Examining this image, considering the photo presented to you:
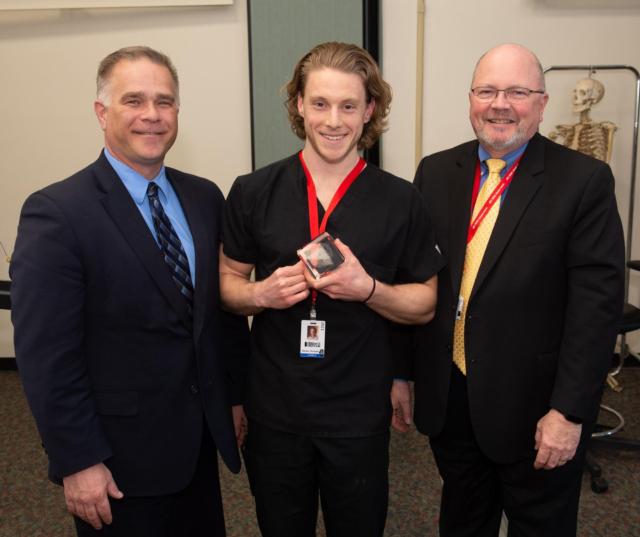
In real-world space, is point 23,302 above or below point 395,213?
below

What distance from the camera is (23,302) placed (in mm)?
1283

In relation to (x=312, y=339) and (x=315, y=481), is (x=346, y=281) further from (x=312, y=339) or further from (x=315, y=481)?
(x=315, y=481)

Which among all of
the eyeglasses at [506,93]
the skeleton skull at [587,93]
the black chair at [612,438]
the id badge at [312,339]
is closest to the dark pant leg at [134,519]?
the id badge at [312,339]

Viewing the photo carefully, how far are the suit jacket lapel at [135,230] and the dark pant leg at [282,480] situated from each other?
1.32 ft

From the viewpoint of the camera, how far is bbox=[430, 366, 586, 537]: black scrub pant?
5.46 ft

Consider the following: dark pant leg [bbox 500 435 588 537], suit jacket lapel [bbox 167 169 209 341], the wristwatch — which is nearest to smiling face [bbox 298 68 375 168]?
suit jacket lapel [bbox 167 169 209 341]

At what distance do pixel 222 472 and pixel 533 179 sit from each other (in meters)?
2.02

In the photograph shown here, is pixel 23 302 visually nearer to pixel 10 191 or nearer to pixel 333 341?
pixel 333 341

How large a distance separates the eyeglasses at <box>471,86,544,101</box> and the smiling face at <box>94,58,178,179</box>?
83cm

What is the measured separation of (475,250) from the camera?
1.62m

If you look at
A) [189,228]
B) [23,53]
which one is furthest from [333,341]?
[23,53]

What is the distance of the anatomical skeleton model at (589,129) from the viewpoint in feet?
11.3

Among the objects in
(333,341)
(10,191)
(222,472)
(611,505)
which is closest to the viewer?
(333,341)

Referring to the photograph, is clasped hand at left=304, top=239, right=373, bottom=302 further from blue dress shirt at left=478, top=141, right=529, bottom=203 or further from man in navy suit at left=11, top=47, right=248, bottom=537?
blue dress shirt at left=478, top=141, right=529, bottom=203
